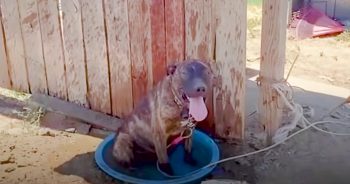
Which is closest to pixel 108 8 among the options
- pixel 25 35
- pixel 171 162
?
pixel 25 35

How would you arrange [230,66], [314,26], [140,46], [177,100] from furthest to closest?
[314,26], [140,46], [230,66], [177,100]

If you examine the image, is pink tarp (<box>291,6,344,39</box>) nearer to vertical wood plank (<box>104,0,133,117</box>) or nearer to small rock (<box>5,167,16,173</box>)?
vertical wood plank (<box>104,0,133,117</box>)

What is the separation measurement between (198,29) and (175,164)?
1068 mm

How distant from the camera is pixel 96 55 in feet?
15.6

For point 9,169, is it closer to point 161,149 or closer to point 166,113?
point 161,149

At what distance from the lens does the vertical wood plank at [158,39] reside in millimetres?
4266

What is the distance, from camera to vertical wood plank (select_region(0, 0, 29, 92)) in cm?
509

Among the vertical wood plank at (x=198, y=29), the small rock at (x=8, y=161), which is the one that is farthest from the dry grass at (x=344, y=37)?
the small rock at (x=8, y=161)

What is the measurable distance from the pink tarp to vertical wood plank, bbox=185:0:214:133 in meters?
3.55

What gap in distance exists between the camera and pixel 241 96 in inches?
167

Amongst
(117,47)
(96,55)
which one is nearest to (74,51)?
(96,55)

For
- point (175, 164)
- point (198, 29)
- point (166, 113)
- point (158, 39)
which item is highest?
point (198, 29)

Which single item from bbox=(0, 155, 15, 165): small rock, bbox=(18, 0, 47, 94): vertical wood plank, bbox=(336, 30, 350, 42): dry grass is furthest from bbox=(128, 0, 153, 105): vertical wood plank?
bbox=(336, 30, 350, 42): dry grass

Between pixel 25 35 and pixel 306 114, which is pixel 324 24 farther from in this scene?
pixel 25 35
